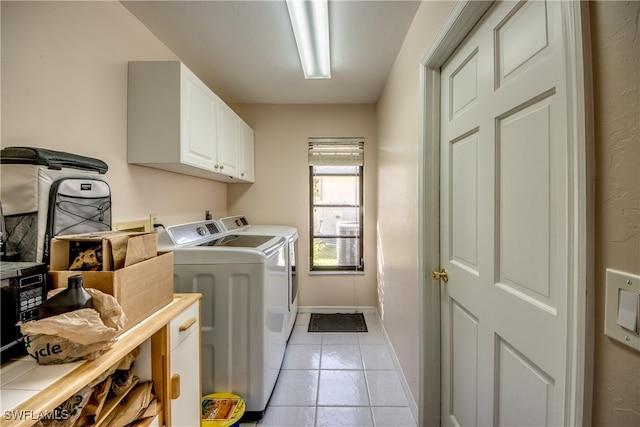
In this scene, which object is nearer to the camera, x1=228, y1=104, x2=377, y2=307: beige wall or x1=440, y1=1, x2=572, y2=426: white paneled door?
x1=440, y1=1, x2=572, y2=426: white paneled door

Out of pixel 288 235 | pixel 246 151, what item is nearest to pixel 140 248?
pixel 288 235

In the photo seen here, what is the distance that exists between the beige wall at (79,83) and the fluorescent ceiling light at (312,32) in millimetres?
1011

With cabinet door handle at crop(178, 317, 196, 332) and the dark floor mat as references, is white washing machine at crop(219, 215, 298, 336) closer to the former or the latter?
the dark floor mat

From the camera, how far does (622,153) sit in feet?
1.61

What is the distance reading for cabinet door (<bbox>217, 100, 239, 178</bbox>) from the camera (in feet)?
7.02

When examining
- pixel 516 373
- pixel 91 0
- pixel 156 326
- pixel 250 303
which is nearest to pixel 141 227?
pixel 250 303

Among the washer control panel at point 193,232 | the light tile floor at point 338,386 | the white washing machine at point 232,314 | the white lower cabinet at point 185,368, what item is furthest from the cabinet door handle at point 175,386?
the washer control panel at point 193,232

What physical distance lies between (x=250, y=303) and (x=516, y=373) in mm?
1270

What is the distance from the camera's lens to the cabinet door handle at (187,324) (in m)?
1.03

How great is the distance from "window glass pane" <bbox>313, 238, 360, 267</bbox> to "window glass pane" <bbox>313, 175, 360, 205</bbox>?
476 millimetres

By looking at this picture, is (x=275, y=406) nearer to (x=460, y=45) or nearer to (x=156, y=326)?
(x=156, y=326)

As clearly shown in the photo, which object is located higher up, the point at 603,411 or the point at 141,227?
the point at 141,227

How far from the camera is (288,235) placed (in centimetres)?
236

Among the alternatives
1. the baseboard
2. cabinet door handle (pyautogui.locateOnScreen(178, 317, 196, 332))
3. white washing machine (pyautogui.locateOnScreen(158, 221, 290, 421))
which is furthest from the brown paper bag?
the baseboard
